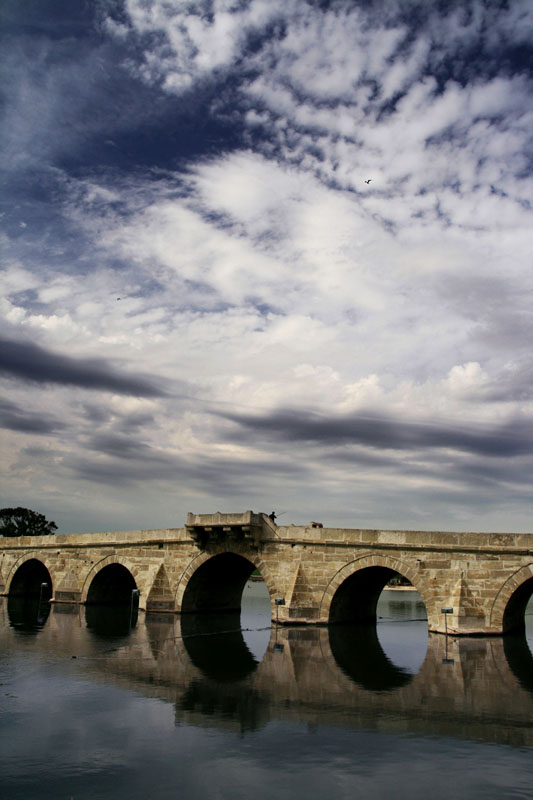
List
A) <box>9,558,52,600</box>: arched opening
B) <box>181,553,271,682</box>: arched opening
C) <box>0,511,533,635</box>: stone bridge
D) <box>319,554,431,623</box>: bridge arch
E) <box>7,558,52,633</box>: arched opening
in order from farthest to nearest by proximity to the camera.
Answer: <box>9,558,52,600</box>: arched opening
<box>7,558,52,633</box>: arched opening
<box>319,554,431,623</box>: bridge arch
<box>0,511,533,635</box>: stone bridge
<box>181,553,271,682</box>: arched opening

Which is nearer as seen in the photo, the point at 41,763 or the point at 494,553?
the point at 41,763

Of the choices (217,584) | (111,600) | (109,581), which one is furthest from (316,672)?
(111,600)

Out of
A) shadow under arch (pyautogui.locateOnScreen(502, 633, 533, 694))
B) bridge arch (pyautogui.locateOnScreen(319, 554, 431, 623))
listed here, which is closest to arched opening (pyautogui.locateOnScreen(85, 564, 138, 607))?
bridge arch (pyautogui.locateOnScreen(319, 554, 431, 623))

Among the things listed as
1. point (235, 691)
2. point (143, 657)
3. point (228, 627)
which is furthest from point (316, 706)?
point (228, 627)

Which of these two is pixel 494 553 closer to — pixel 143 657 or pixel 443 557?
pixel 443 557

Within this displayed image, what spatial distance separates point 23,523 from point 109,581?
140ft

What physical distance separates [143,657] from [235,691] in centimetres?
598

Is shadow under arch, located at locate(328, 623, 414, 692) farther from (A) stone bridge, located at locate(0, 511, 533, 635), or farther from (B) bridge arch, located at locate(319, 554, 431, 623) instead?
(A) stone bridge, located at locate(0, 511, 533, 635)

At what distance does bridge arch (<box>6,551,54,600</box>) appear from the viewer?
1636 inches

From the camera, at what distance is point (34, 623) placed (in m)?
29.3

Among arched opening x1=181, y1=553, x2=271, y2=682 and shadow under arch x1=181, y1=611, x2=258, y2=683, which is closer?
shadow under arch x1=181, y1=611, x2=258, y2=683

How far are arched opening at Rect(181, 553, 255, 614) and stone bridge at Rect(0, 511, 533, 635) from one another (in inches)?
3.0

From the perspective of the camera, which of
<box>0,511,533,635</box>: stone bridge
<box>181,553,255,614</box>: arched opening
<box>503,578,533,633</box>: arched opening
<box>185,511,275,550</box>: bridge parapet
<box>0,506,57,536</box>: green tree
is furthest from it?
<box>0,506,57,536</box>: green tree

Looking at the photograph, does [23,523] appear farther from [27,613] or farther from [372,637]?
[372,637]
